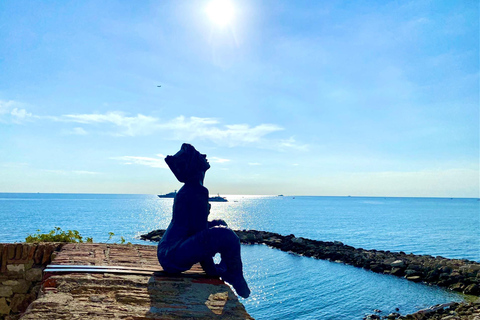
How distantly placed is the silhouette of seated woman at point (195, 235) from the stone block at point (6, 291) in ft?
8.49

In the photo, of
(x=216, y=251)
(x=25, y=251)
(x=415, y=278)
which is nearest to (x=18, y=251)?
(x=25, y=251)

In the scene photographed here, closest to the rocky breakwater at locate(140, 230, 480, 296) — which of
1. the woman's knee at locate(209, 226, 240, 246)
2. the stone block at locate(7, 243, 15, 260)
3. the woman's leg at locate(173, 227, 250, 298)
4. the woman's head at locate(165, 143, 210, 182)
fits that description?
the woman's leg at locate(173, 227, 250, 298)

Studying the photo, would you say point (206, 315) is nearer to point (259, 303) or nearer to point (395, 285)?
point (259, 303)

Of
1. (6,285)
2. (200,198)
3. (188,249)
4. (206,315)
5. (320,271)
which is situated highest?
(200,198)

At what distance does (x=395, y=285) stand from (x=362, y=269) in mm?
4169

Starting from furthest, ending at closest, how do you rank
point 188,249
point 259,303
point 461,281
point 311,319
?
point 461,281
point 259,303
point 311,319
point 188,249

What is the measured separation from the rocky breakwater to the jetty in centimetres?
2075

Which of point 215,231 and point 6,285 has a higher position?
point 215,231

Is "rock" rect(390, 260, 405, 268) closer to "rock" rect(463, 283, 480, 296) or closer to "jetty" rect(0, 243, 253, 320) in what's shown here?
"rock" rect(463, 283, 480, 296)

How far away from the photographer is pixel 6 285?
5.14 m

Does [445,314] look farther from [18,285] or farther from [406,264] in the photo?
[18,285]

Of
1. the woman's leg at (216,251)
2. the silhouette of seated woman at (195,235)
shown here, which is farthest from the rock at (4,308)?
the woman's leg at (216,251)

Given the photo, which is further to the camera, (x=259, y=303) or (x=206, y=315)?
(x=259, y=303)

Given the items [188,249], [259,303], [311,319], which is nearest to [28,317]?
[188,249]
